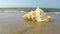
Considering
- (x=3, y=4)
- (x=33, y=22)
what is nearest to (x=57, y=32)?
(x=33, y=22)

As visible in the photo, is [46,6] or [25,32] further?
[46,6]

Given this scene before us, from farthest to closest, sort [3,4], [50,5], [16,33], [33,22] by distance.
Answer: [50,5]
[3,4]
[33,22]
[16,33]

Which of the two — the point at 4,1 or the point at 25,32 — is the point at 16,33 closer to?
the point at 25,32

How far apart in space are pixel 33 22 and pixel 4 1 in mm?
1446

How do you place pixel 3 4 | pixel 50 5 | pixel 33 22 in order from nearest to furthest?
pixel 33 22 → pixel 3 4 → pixel 50 5

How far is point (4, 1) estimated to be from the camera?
3.36m

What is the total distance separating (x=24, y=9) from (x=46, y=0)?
0.41 metres

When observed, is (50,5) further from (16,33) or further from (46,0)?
(16,33)

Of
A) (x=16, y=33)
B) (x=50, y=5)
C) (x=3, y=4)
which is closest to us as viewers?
(x=16, y=33)

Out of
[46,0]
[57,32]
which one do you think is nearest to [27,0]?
[46,0]

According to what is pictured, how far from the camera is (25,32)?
1.55 m

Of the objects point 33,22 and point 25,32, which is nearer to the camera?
point 25,32

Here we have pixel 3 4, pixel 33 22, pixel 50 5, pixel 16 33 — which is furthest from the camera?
pixel 50 5

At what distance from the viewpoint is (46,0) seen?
361 centimetres
